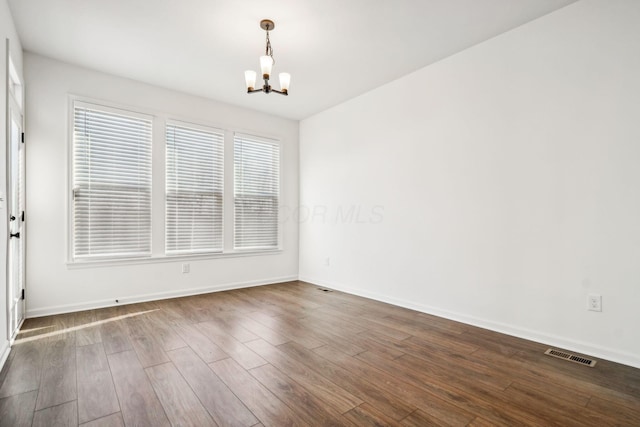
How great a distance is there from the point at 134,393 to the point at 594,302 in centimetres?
336

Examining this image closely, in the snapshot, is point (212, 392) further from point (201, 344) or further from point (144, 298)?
point (144, 298)

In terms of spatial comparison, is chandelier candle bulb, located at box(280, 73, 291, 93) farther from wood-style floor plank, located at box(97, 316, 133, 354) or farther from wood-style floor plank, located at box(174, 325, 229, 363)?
wood-style floor plank, located at box(97, 316, 133, 354)

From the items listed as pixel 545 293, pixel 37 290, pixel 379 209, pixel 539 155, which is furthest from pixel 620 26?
pixel 37 290

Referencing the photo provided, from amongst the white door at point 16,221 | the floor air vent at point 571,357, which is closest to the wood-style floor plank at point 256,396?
the white door at point 16,221

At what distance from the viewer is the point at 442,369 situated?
2.29m

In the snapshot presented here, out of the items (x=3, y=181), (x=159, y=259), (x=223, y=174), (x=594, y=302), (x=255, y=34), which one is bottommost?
(x=594, y=302)

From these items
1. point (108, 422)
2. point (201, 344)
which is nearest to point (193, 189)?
point (201, 344)

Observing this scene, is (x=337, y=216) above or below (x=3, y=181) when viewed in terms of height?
below

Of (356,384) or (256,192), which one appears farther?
(256,192)

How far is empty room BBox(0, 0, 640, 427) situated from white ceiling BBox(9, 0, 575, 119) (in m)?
0.03

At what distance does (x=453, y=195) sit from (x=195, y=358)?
2887 mm

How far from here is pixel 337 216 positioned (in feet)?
16.1

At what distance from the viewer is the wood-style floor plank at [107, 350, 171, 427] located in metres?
1.71

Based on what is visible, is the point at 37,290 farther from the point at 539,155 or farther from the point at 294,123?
the point at 539,155
